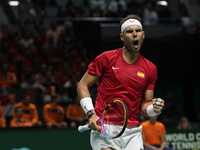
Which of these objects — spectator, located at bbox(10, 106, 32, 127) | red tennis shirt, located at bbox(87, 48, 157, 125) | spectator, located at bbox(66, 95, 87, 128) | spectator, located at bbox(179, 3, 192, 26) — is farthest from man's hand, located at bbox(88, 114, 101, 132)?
spectator, located at bbox(179, 3, 192, 26)

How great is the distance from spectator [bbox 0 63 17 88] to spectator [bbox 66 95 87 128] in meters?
2.13

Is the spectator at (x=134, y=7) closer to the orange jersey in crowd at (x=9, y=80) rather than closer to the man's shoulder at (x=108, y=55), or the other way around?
the orange jersey in crowd at (x=9, y=80)

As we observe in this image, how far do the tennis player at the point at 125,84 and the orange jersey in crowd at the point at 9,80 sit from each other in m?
6.84

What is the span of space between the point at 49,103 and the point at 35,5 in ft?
21.3

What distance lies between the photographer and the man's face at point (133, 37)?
12.1 ft

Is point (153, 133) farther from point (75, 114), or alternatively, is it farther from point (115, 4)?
point (115, 4)

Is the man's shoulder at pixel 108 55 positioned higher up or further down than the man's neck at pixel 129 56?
higher up

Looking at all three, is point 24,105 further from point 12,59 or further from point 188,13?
point 188,13

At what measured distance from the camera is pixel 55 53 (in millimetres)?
11969

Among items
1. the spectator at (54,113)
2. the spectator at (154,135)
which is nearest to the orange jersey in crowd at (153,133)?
the spectator at (154,135)

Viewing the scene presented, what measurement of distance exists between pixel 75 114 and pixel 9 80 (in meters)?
2.55

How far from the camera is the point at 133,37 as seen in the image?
3.70 meters

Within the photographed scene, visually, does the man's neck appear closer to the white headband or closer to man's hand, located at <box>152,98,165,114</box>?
the white headband

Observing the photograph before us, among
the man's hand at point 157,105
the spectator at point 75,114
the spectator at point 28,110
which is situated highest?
the man's hand at point 157,105
